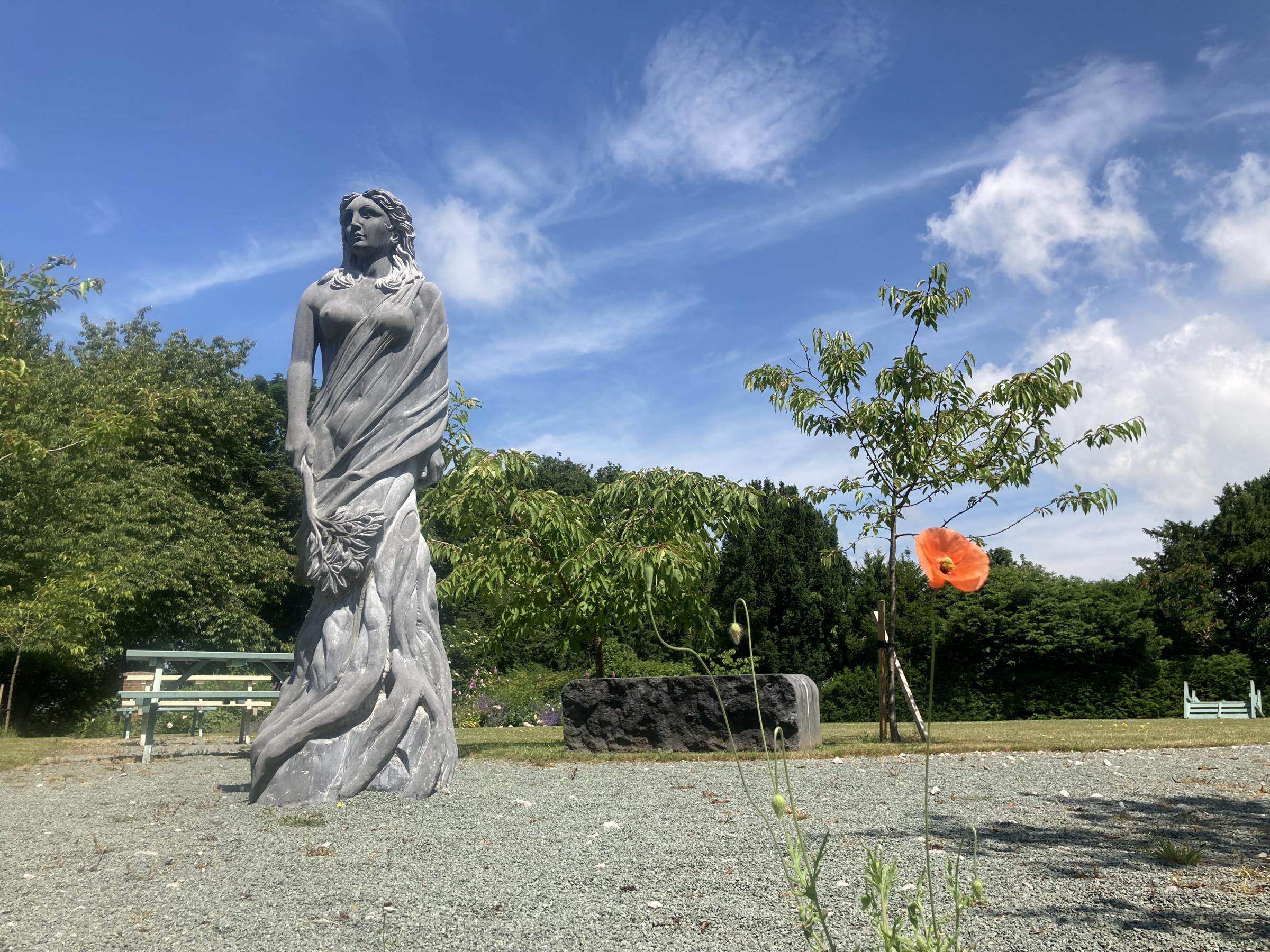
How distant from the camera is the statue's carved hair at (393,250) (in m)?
6.11

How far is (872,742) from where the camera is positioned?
915 centimetres

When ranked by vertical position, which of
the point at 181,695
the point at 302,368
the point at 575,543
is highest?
the point at 302,368

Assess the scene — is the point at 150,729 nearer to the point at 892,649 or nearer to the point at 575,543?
the point at 575,543

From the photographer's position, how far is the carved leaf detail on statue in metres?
5.46

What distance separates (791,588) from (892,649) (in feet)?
50.8

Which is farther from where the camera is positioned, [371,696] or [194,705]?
[194,705]

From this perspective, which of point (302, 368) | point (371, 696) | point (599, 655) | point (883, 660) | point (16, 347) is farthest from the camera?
point (16, 347)

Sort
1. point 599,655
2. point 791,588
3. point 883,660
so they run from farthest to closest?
point 791,588
point 599,655
point 883,660

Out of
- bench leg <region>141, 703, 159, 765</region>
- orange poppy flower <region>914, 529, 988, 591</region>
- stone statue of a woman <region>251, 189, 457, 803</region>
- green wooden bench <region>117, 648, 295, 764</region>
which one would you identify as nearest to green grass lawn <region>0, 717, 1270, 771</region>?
green wooden bench <region>117, 648, 295, 764</region>

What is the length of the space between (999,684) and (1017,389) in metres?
13.1

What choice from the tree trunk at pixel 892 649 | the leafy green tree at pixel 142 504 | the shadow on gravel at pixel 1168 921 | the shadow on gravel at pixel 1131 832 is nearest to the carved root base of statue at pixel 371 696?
the shadow on gravel at pixel 1131 832

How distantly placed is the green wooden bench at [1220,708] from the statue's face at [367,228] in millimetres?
17449

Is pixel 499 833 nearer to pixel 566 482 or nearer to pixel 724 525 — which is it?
pixel 724 525


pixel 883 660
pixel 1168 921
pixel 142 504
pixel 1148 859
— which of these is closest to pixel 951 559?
pixel 1168 921
